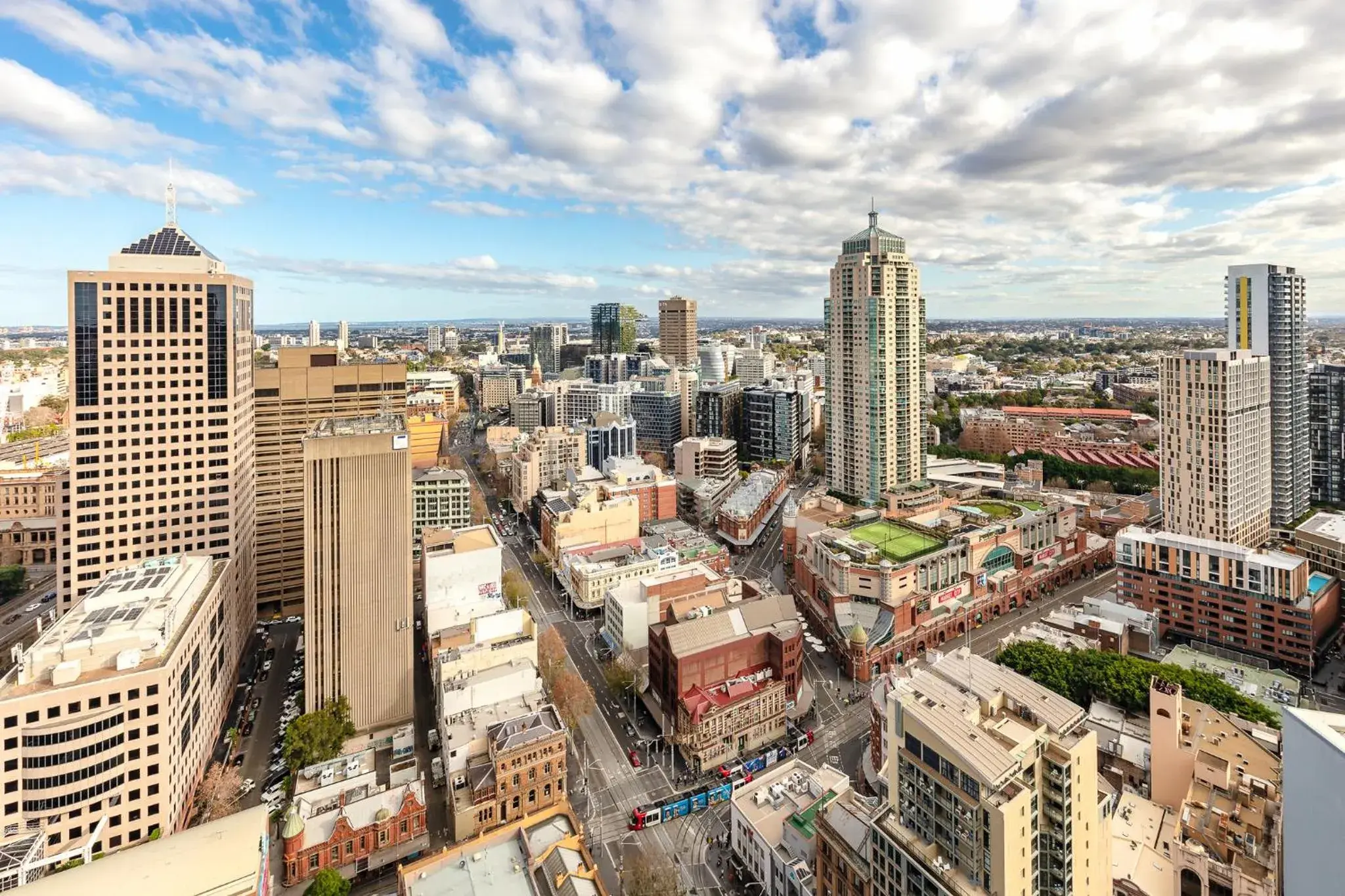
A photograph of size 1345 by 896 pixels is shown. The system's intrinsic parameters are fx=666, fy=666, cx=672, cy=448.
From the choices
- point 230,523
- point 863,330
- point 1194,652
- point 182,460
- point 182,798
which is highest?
point 863,330

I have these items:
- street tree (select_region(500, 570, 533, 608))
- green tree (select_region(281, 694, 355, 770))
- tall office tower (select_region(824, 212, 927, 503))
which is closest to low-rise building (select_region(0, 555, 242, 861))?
green tree (select_region(281, 694, 355, 770))

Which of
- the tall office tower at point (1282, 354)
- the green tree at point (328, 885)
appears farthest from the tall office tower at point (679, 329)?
the green tree at point (328, 885)

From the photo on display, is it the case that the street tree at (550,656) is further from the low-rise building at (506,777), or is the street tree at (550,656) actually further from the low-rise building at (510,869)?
the low-rise building at (510,869)

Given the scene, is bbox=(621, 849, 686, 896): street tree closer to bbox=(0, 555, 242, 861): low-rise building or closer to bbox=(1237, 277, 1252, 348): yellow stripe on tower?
bbox=(0, 555, 242, 861): low-rise building

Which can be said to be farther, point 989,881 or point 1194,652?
point 1194,652

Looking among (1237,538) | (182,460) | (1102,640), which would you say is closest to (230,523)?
(182,460)

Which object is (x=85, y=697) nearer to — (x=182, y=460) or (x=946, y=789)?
(x=182, y=460)
